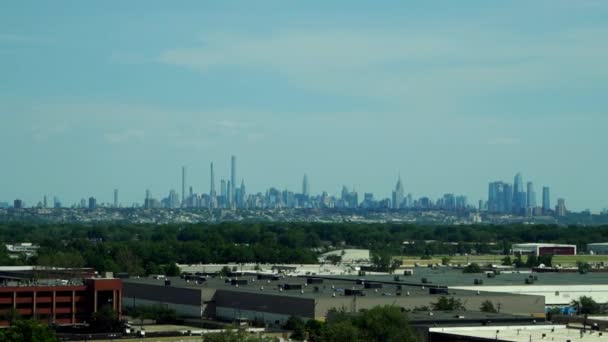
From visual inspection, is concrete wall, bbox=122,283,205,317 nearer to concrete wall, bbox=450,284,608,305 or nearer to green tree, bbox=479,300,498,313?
green tree, bbox=479,300,498,313

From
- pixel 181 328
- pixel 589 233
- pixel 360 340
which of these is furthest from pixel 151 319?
pixel 589 233

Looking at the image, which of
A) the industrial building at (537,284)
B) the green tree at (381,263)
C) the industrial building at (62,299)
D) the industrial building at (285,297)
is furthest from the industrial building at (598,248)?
the industrial building at (62,299)

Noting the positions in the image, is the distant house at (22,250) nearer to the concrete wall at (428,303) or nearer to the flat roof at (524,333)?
the concrete wall at (428,303)

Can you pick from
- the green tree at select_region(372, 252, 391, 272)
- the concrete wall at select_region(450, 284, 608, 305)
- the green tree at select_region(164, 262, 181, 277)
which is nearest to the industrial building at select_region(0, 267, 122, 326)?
the concrete wall at select_region(450, 284, 608, 305)

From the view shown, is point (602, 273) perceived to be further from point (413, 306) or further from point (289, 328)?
point (289, 328)

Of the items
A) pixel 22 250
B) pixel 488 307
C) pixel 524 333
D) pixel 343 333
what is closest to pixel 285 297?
pixel 488 307

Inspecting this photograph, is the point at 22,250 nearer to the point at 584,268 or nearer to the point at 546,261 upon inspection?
the point at 546,261
